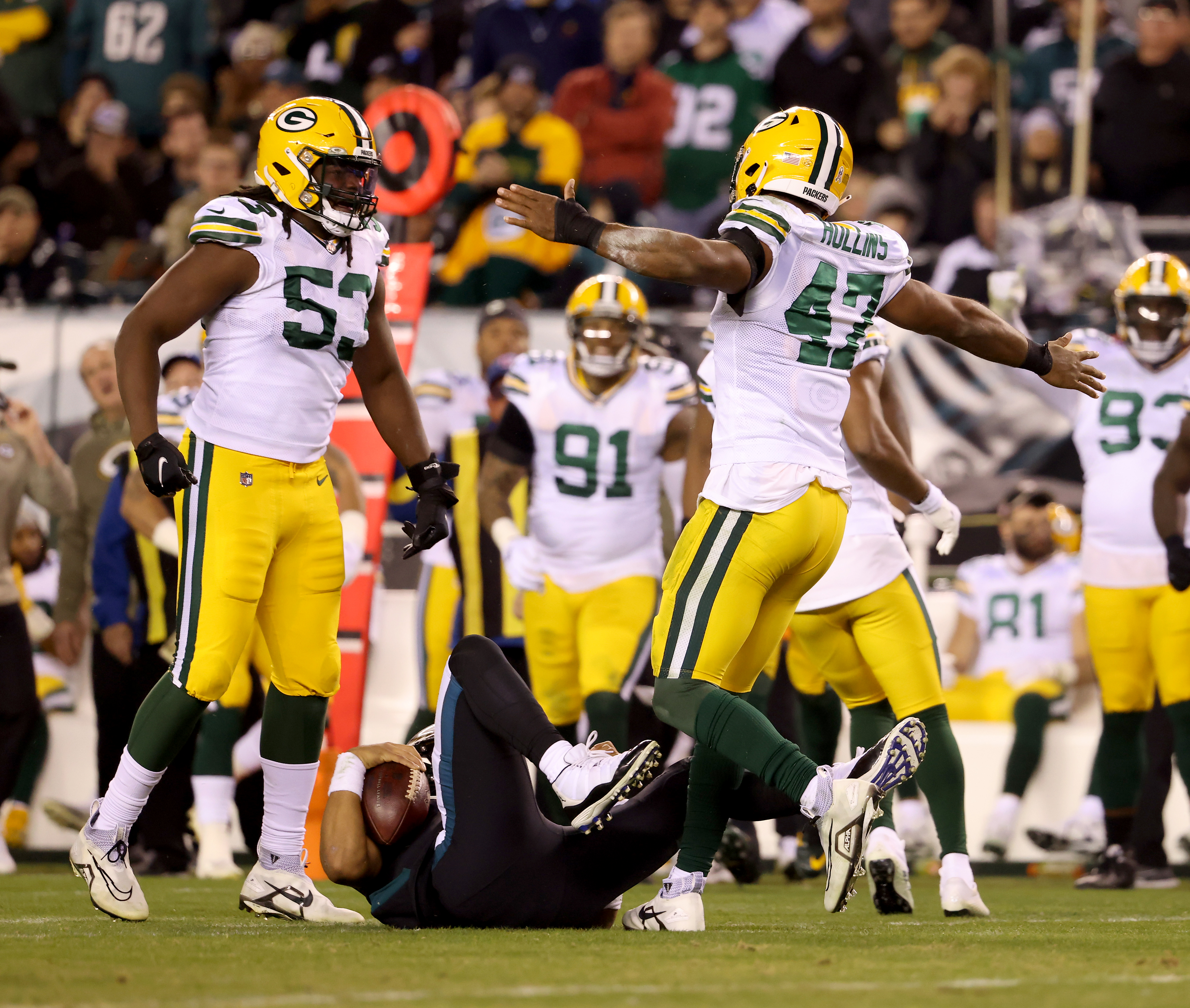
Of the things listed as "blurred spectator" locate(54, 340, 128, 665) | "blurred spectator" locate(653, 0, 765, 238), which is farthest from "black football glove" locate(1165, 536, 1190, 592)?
"blurred spectator" locate(54, 340, 128, 665)

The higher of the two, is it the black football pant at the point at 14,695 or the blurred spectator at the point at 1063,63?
the blurred spectator at the point at 1063,63

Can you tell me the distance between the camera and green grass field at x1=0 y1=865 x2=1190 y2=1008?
2934 millimetres

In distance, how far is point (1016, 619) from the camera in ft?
25.9

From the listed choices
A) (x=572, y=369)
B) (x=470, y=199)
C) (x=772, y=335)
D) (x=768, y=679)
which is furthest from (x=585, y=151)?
(x=772, y=335)

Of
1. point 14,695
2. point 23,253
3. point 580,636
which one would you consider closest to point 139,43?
point 23,253

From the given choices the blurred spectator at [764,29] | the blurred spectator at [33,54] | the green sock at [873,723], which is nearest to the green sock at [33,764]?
the green sock at [873,723]

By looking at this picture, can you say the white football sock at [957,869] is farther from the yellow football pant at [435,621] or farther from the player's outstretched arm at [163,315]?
the yellow football pant at [435,621]

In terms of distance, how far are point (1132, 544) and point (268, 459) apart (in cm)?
351

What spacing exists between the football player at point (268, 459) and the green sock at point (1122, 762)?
3006 millimetres

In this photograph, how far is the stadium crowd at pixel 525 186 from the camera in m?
6.98

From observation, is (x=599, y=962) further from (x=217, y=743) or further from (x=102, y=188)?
(x=102, y=188)

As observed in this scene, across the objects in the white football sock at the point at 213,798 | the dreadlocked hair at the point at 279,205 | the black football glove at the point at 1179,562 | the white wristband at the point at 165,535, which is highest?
the dreadlocked hair at the point at 279,205

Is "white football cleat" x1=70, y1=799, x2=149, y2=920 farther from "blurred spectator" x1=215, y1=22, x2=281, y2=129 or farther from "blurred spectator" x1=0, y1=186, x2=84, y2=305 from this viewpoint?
"blurred spectator" x1=215, y1=22, x2=281, y2=129

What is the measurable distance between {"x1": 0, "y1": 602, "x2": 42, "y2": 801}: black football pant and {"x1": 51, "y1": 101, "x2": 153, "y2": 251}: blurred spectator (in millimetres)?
4154
